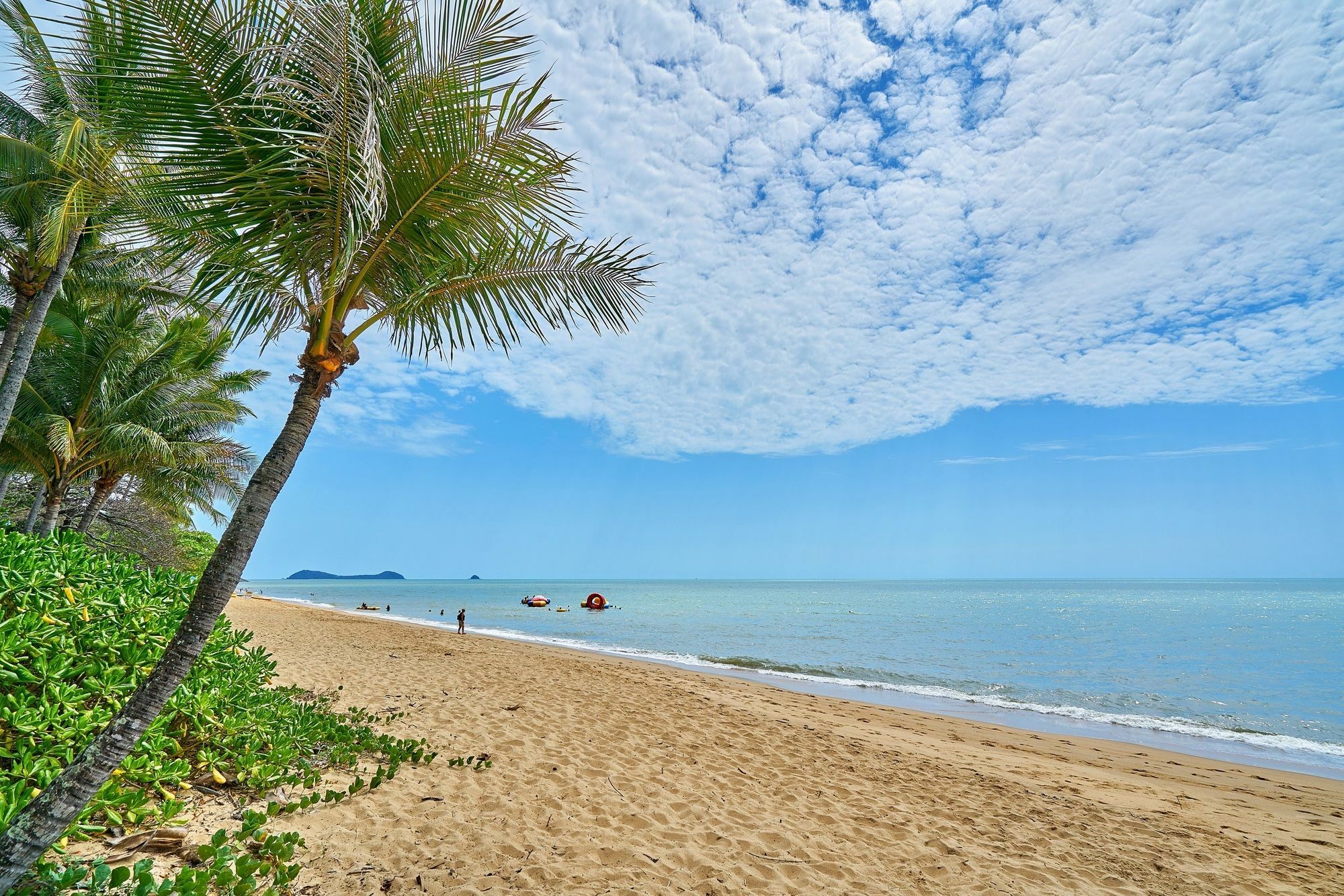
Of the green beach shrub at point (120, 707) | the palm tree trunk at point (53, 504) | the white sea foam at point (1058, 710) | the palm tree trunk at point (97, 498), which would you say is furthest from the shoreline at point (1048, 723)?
the palm tree trunk at point (97, 498)

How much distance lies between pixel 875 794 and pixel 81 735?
6447 mm

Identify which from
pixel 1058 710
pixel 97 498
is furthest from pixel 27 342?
pixel 1058 710

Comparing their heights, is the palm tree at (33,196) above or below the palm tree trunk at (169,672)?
above

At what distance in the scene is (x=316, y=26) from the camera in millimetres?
2535

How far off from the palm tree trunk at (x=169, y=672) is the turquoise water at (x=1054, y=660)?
14638 millimetres

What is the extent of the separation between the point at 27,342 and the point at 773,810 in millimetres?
11341

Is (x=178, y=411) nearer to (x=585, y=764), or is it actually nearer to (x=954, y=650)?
(x=585, y=764)

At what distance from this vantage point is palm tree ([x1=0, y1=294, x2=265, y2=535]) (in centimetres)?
1081

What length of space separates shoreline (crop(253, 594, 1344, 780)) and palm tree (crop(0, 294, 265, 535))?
47.0 ft

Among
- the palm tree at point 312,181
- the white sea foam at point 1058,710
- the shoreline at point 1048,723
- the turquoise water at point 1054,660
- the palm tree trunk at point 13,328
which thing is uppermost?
the palm tree trunk at point 13,328

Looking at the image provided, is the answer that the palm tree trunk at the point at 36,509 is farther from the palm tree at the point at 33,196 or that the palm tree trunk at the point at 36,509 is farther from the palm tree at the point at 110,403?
the palm tree at the point at 33,196

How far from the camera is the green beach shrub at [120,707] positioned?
9.39 ft

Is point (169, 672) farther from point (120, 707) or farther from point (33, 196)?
point (33, 196)

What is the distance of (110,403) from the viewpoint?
39.0 ft
